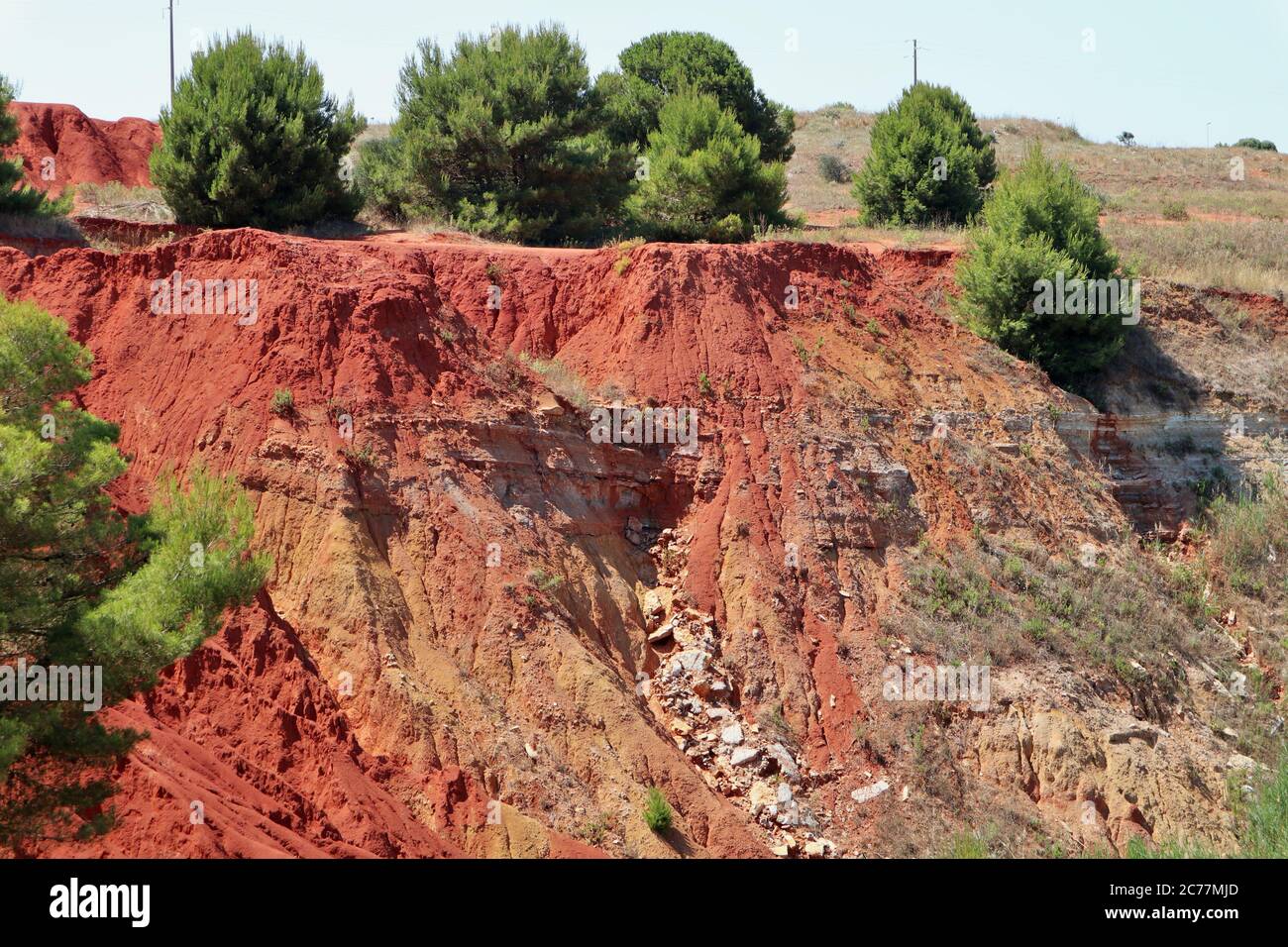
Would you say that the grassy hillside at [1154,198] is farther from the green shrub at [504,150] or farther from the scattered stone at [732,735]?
the scattered stone at [732,735]

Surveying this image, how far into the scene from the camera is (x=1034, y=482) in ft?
77.5

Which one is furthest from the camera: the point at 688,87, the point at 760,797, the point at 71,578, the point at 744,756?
the point at 688,87

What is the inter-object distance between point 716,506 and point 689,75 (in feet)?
76.4

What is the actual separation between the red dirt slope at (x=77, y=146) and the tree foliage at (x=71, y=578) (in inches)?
908

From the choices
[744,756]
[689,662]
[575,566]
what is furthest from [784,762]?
[575,566]

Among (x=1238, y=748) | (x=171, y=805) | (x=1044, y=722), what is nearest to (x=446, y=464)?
(x=171, y=805)

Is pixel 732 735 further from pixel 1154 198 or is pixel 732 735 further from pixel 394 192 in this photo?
pixel 1154 198

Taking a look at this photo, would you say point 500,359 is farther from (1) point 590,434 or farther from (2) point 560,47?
(2) point 560,47

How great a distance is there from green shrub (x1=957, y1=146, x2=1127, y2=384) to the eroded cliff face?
2.57m

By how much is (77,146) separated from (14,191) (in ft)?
42.5

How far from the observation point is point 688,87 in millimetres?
39125

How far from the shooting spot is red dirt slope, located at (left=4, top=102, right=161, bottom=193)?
34.7 meters

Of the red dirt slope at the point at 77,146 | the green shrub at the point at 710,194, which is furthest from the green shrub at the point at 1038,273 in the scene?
→ the red dirt slope at the point at 77,146

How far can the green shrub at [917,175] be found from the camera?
3344 cm
